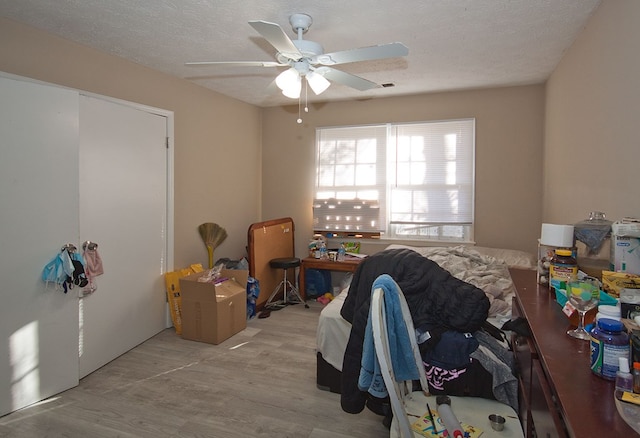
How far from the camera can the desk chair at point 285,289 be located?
4.28 m

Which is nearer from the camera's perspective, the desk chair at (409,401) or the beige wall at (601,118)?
the desk chair at (409,401)

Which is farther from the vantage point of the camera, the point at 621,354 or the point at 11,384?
the point at 11,384

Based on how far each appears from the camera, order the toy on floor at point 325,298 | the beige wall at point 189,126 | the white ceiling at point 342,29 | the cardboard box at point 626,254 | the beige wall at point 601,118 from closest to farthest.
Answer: the cardboard box at point 626,254
the beige wall at point 601,118
the white ceiling at point 342,29
the beige wall at point 189,126
the toy on floor at point 325,298

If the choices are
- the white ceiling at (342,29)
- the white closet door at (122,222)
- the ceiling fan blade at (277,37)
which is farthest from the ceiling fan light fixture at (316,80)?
the white closet door at (122,222)

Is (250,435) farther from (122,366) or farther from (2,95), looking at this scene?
(2,95)

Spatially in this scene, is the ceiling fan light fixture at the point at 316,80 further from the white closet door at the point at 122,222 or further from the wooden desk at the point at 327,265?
the wooden desk at the point at 327,265

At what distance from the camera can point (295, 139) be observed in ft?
16.3

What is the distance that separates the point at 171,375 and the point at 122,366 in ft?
1.51

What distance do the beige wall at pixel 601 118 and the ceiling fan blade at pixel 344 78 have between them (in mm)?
1271

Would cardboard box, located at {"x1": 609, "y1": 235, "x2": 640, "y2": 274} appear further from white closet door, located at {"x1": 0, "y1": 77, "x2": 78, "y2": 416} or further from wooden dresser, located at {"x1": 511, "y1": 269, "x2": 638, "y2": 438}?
white closet door, located at {"x1": 0, "y1": 77, "x2": 78, "y2": 416}

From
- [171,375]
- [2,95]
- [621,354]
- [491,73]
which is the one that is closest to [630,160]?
[621,354]

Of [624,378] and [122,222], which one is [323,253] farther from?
[624,378]

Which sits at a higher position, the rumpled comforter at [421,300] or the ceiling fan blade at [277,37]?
the ceiling fan blade at [277,37]

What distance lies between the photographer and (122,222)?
10.0 feet
